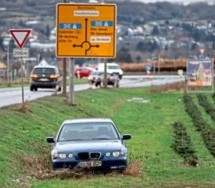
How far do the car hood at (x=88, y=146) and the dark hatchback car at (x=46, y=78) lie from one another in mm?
38654

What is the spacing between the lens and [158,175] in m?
19.0

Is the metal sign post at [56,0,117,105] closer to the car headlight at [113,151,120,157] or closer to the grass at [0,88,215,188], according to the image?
the grass at [0,88,215,188]

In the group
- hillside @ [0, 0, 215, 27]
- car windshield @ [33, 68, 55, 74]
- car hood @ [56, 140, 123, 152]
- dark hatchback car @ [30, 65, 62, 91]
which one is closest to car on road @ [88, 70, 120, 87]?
dark hatchback car @ [30, 65, 62, 91]

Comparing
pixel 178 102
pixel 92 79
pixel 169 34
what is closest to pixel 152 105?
pixel 178 102

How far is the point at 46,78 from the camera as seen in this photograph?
58.7m

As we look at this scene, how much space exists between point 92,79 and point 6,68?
367 inches

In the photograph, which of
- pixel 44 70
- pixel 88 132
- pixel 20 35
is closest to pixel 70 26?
pixel 20 35

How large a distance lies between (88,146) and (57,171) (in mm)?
812

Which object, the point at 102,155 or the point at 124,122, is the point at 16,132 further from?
the point at 124,122

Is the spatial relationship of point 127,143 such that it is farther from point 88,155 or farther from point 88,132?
point 88,155

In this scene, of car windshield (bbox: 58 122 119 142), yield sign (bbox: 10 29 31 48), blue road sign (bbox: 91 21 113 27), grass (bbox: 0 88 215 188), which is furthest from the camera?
blue road sign (bbox: 91 21 113 27)

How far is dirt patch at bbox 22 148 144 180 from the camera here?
60.1 feet

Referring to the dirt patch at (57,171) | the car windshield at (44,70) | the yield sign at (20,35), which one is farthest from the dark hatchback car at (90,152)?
the car windshield at (44,70)

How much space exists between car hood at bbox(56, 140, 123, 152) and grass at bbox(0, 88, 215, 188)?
21.8 inches
